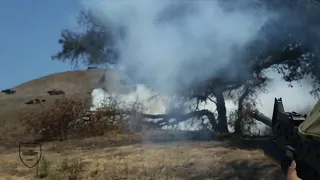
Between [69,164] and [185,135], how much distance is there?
5.10 m

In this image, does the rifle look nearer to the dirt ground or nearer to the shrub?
the dirt ground

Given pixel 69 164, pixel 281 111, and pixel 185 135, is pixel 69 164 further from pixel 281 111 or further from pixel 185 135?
pixel 281 111

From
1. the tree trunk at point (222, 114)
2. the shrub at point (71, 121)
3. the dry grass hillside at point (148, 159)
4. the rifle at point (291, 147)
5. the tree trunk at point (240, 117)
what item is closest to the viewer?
the rifle at point (291, 147)

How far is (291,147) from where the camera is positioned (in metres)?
5.27

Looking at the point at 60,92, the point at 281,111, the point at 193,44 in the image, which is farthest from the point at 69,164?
the point at 60,92

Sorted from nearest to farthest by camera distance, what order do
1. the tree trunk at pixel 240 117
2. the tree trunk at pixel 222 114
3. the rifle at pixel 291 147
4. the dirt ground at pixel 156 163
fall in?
the rifle at pixel 291 147, the dirt ground at pixel 156 163, the tree trunk at pixel 240 117, the tree trunk at pixel 222 114

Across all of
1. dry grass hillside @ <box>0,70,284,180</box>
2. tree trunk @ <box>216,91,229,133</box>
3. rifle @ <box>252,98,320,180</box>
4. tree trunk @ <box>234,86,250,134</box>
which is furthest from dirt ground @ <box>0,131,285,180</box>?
tree trunk @ <box>216,91,229,133</box>

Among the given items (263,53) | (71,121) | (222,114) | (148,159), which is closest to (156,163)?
(148,159)

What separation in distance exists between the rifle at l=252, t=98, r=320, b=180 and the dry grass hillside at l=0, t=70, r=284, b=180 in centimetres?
344

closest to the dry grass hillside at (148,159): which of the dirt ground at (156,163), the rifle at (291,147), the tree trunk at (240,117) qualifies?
the dirt ground at (156,163)

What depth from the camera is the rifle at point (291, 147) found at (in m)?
4.75

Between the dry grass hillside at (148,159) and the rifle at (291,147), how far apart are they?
11.3 feet

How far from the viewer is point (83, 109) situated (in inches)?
762

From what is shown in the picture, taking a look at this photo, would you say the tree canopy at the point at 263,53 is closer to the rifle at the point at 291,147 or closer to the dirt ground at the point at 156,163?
the dirt ground at the point at 156,163
